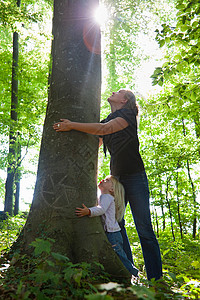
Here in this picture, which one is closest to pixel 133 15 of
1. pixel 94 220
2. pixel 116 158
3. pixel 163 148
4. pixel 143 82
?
pixel 143 82

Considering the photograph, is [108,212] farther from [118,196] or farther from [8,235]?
[8,235]

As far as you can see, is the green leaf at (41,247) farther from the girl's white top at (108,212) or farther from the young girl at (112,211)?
the girl's white top at (108,212)

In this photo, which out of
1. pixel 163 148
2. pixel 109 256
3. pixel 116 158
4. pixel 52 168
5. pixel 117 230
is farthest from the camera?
pixel 163 148

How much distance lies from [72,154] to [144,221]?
3.84 feet

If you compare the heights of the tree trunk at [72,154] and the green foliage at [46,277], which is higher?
the tree trunk at [72,154]

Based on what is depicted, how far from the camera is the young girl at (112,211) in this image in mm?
2741

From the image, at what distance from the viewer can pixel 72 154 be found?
9.04 ft

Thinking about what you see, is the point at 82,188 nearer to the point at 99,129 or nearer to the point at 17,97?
the point at 99,129

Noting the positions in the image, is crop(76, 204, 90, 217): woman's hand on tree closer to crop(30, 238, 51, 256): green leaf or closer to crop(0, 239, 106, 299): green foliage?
crop(0, 239, 106, 299): green foliage

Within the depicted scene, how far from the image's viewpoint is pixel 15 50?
33.0 ft

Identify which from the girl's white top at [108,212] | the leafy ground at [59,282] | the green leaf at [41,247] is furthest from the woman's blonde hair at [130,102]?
the green leaf at [41,247]

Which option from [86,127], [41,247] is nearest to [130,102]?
[86,127]

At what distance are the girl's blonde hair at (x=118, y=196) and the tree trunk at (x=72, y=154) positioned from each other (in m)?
0.40

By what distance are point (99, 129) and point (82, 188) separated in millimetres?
676
